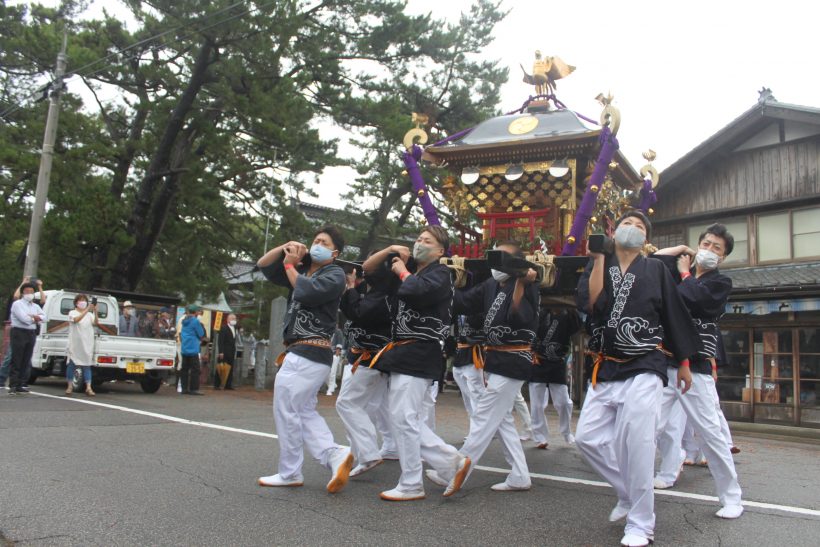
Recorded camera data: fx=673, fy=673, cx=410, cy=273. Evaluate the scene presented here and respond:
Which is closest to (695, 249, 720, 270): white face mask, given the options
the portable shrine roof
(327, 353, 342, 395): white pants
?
the portable shrine roof

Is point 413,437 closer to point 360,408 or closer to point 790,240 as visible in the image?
point 360,408

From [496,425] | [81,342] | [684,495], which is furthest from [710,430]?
[81,342]

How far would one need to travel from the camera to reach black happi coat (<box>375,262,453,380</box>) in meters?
4.58

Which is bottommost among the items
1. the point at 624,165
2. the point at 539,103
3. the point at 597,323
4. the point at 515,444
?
the point at 515,444

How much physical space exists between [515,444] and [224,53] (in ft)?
44.1

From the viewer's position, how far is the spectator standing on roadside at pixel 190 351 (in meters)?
13.2

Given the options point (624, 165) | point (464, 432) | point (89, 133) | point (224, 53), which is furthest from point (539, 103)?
point (89, 133)

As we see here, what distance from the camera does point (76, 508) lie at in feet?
12.6

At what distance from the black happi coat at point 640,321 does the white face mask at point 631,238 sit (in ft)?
0.36

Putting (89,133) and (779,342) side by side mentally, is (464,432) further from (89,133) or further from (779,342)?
(89,133)

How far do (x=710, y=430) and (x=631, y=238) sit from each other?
156cm

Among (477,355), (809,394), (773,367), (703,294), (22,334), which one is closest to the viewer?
→ (703,294)

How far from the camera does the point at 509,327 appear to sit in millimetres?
5137

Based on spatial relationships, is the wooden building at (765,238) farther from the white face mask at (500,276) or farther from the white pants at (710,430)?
the white face mask at (500,276)
